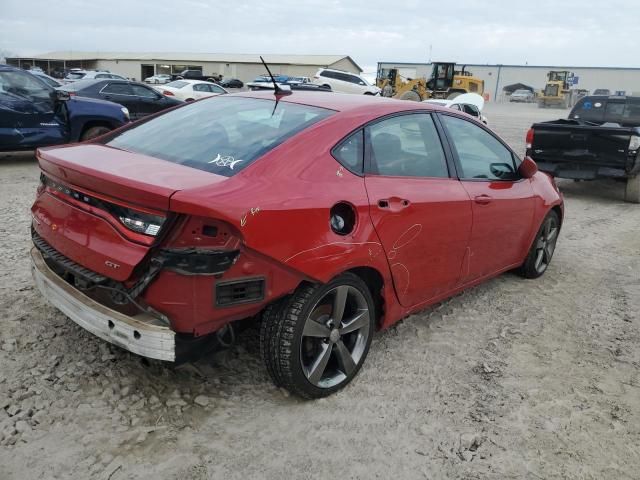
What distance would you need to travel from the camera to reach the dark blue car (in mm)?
8469

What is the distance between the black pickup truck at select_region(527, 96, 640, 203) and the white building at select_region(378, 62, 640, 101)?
63.7 m

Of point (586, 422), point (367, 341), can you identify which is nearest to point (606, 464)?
point (586, 422)

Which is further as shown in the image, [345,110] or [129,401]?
[345,110]

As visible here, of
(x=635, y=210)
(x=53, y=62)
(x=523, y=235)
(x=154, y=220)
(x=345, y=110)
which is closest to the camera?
(x=154, y=220)

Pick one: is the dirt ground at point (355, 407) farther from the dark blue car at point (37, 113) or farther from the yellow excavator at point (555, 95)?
the yellow excavator at point (555, 95)

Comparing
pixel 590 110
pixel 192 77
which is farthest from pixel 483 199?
pixel 192 77

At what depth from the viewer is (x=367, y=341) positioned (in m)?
3.18

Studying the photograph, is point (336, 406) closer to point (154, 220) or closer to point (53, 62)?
point (154, 220)

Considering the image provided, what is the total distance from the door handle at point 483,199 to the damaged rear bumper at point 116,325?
2275 millimetres

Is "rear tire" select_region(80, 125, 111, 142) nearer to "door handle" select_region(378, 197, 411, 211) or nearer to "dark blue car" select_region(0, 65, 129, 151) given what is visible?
"dark blue car" select_region(0, 65, 129, 151)

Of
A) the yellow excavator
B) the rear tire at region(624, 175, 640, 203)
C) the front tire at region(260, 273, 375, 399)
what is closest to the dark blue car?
the front tire at region(260, 273, 375, 399)

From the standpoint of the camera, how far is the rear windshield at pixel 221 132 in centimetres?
280

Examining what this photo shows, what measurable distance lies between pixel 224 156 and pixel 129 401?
1.34m

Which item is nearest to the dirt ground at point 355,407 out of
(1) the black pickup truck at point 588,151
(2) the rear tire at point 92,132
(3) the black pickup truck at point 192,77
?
(1) the black pickup truck at point 588,151
